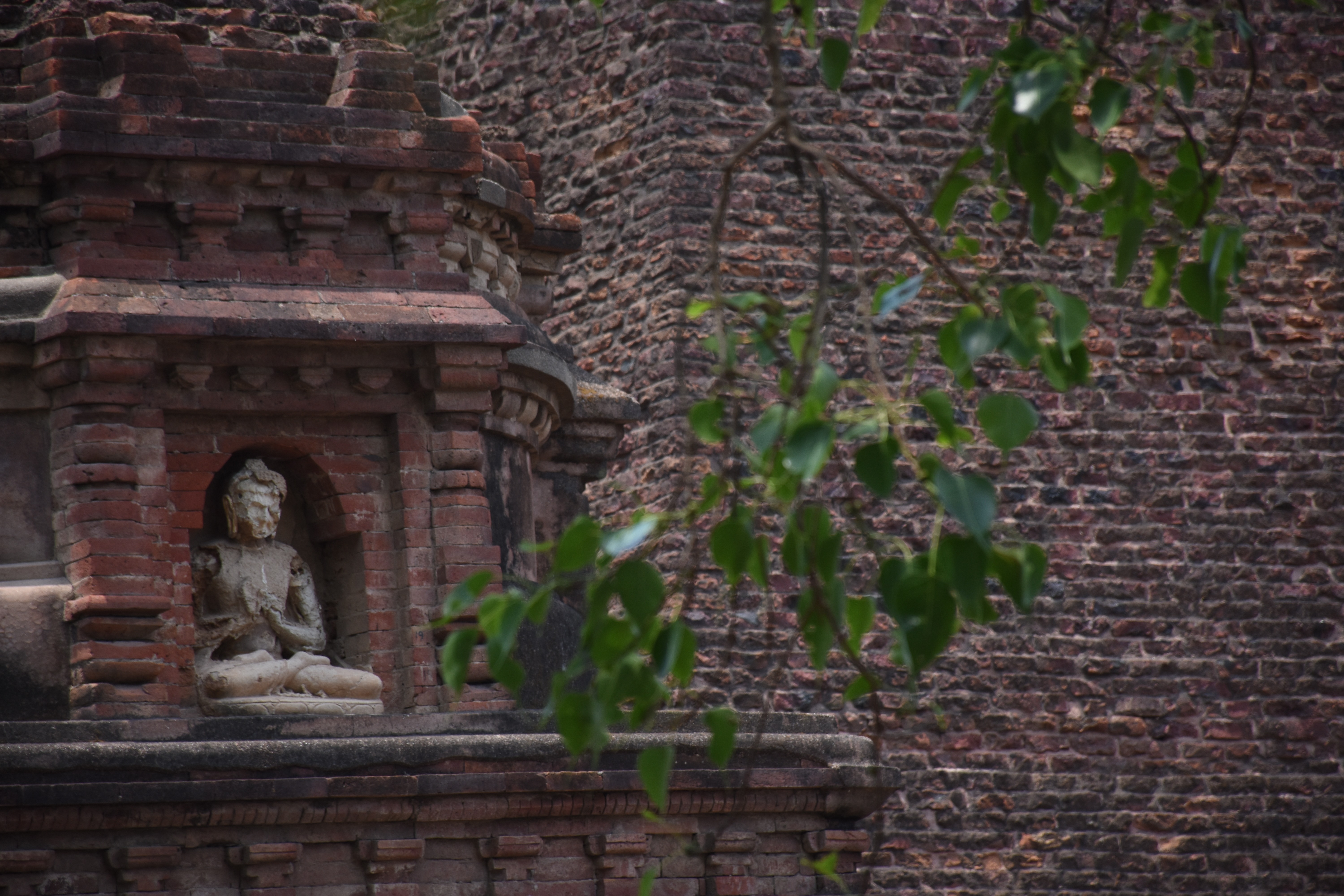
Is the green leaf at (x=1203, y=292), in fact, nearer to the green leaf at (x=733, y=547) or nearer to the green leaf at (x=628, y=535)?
the green leaf at (x=733, y=547)

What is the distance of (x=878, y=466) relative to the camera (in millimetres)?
2420

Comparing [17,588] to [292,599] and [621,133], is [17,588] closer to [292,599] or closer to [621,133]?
[292,599]

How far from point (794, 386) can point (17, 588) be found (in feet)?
11.6

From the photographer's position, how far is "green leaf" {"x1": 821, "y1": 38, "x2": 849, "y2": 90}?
2721mm

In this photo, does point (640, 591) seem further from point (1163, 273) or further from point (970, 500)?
point (1163, 273)

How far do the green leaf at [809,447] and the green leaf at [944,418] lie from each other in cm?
14

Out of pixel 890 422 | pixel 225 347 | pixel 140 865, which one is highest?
pixel 890 422

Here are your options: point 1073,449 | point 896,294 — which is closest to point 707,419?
point 896,294

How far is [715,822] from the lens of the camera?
5.55m

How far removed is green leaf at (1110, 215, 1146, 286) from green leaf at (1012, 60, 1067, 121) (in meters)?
0.26

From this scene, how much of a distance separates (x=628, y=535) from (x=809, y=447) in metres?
0.31

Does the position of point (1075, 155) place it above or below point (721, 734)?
above

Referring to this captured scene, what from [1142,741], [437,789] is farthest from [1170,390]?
[437,789]

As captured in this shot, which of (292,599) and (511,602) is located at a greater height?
(511,602)
